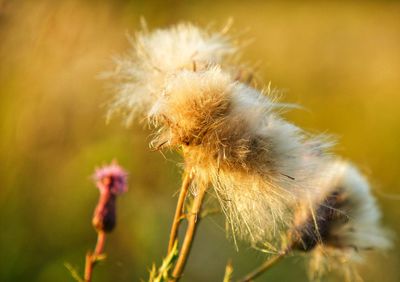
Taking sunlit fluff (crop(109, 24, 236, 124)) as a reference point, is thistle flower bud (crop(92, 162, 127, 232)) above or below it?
below

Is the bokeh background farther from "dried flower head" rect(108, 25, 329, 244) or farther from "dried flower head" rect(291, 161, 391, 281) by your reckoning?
"dried flower head" rect(108, 25, 329, 244)

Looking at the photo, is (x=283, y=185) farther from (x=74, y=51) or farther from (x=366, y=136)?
(x=366, y=136)

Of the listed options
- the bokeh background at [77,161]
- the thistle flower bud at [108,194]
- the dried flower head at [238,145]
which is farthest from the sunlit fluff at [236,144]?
the bokeh background at [77,161]

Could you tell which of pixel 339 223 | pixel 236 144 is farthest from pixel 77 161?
pixel 236 144

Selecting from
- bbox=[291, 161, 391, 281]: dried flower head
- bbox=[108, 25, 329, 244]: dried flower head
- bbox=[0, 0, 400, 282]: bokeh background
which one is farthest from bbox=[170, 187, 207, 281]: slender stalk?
bbox=[0, 0, 400, 282]: bokeh background

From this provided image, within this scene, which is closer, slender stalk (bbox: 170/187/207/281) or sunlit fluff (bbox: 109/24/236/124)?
slender stalk (bbox: 170/187/207/281)

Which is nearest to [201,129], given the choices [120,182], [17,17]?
[120,182]
